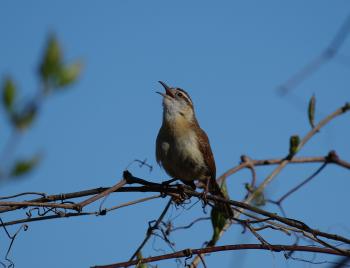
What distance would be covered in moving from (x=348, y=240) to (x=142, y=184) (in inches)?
43.1

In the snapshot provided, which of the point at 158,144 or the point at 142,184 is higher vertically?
the point at 158,144

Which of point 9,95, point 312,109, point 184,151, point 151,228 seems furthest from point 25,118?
point 184,151

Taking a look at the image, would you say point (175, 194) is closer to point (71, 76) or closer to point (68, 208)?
point (68, 208)

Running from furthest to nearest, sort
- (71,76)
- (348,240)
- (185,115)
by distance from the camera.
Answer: (185,115) → (348,240) → (71,76)

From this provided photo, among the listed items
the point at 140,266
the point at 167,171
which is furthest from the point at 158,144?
the point at 140,266

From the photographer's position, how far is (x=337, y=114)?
3.65 meters

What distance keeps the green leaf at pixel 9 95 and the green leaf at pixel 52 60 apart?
77 millimetres

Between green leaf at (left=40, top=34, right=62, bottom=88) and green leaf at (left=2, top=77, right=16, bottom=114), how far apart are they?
0.08 metres

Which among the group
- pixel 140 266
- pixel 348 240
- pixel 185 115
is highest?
pixel 185 115

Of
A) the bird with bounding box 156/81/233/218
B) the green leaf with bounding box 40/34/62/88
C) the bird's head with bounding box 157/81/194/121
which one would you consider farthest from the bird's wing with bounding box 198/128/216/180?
the green leaf with bounding box 40/34/62/88

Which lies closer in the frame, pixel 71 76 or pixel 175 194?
pixel 71 76

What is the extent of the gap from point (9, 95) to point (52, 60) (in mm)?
113

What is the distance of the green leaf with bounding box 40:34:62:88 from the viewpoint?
1014 millimetres

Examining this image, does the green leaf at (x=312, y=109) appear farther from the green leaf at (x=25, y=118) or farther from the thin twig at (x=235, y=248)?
the green leaf at (x=25, y=118)
